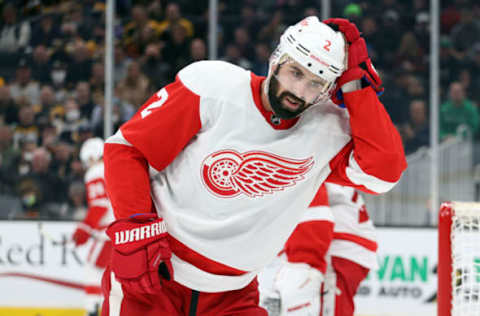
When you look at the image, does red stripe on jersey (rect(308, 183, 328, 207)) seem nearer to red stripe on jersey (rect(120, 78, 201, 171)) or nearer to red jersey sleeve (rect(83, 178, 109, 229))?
red stripe on jersey (rect(120, 78, 201, 171))

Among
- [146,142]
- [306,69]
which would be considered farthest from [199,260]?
[306,69]

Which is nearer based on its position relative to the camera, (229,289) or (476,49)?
(229,289)

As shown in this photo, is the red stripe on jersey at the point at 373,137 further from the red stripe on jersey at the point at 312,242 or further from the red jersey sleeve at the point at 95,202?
the red jersey sleeve at the point at 95,202

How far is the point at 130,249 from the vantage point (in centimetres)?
162

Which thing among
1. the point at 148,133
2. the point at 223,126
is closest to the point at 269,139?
the point at 223,126

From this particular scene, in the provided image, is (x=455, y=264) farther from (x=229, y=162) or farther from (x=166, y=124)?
(x=166, y=124)

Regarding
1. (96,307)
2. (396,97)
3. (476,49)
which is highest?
(476,49)

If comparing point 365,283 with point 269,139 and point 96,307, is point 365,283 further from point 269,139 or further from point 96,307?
point 269,139

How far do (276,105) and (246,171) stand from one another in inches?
6.8

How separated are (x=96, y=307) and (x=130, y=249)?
2848mm

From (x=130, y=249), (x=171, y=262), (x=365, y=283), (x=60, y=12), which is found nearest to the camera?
(x=130, y=249)

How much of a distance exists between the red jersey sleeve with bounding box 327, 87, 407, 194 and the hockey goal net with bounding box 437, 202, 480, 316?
24 cm

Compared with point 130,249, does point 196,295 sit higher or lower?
lower

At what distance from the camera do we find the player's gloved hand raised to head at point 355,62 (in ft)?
5.33
